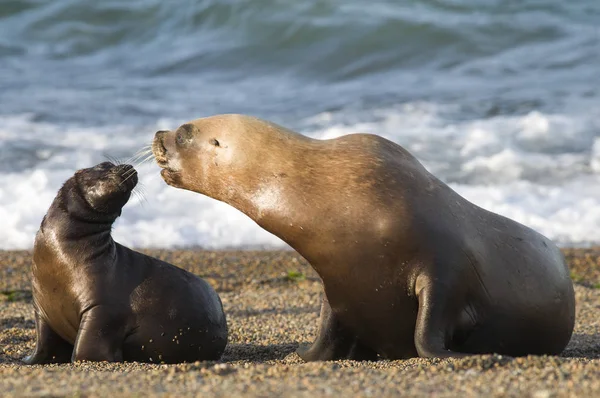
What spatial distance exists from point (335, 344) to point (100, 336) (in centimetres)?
139

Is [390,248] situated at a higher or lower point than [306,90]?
higher

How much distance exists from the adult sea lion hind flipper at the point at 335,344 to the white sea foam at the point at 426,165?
4492 millimetres

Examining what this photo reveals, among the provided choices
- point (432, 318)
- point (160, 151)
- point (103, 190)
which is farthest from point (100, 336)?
point (432, 318)

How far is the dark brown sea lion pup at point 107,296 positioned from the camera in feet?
20.7

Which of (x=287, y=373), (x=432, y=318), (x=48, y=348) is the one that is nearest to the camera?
(x=287, y=373)

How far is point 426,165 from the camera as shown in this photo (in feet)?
48.1

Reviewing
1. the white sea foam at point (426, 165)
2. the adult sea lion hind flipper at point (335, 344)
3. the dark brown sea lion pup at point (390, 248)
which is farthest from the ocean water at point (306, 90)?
the adult sea lion hind flipper at point (335, 344)

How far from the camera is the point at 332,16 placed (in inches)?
926

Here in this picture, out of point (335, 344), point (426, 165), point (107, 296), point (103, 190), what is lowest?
point (426, 165)

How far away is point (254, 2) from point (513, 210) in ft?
42.7

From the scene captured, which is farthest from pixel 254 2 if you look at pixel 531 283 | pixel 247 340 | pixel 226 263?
pixel 531 283

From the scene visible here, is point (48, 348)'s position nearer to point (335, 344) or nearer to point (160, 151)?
point (160, 151)

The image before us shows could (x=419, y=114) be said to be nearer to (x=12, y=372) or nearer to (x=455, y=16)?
(x=455, y=16)

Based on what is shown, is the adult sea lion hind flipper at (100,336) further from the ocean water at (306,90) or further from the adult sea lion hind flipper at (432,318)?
the ocean water at (306,90)
